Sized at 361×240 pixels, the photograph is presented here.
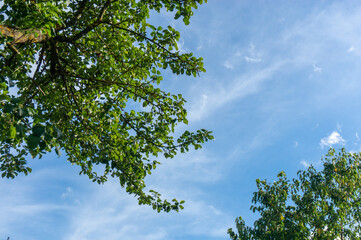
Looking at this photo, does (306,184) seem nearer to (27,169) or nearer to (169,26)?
(169,26)

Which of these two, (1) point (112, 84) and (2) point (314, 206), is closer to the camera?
(1) point (112, 84)

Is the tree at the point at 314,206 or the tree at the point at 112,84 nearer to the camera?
the tree at the point at 112,84

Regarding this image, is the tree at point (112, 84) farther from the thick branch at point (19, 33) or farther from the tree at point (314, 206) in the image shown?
the tree at point (314, 206)

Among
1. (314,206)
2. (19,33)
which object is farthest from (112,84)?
(314,206)

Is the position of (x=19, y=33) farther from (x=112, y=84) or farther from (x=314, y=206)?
(x=314, y=206)

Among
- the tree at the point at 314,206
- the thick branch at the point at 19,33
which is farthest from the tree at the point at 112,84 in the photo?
the tree at the point at 314,206

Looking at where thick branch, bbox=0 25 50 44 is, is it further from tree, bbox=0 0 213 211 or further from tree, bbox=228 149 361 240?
tree, bbox=228 149 361 240

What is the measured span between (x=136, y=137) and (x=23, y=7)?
176 inches

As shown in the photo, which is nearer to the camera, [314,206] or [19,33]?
[19,33]

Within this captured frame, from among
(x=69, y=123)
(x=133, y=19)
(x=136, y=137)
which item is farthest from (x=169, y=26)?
(x=69, y=123)

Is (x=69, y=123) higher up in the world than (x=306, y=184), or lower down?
lower down

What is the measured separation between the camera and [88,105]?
30.2 ft

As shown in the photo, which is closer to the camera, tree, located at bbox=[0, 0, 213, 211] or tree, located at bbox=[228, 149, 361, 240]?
tree, located at bbox=[0, 0, 213, 211]

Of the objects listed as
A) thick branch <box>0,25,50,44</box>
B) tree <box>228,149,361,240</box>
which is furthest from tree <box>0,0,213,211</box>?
tree <box>228,149,361,240</box>
